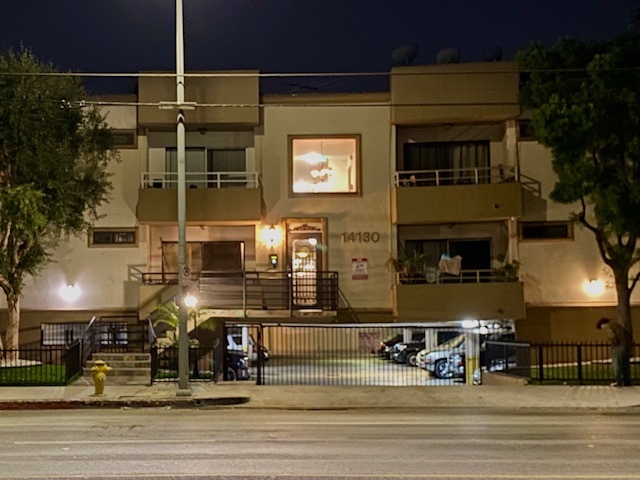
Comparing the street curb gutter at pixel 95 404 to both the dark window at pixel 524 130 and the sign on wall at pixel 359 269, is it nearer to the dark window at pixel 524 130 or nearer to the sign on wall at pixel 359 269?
the sign on wall at pixel 359 269

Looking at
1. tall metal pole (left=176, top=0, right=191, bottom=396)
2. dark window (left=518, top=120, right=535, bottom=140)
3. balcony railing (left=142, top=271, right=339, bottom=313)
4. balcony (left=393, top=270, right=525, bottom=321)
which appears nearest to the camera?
tall metal pole (left=176, top=0, right=191, bottom=396)

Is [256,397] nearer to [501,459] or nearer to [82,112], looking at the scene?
[501,459]

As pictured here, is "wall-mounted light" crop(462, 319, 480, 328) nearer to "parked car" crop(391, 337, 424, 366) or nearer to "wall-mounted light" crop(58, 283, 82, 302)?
"parked car" crop(391, 337, 424, 366)

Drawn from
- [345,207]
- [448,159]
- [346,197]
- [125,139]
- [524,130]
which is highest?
[524,130]

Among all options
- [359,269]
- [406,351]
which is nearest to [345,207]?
[359,269]

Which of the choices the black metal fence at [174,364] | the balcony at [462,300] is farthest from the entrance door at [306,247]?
the black metal fence at [174,364]

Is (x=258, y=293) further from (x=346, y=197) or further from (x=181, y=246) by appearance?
(x=181, y=246)

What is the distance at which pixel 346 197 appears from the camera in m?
28.0

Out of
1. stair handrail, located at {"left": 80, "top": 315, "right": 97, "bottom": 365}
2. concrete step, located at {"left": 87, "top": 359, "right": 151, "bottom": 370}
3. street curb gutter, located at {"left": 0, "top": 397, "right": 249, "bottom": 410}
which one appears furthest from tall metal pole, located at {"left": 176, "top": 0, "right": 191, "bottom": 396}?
stair handrail, located at {"left": 80, "top": 315, "right": 97, "bottom": 365}

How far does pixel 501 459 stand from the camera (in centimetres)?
1057

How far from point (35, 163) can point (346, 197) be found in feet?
33.2

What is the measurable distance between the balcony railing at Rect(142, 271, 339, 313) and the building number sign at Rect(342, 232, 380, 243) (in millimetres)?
1358

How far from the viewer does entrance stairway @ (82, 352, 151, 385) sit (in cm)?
2098

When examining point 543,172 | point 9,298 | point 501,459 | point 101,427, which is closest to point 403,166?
point 543,172
